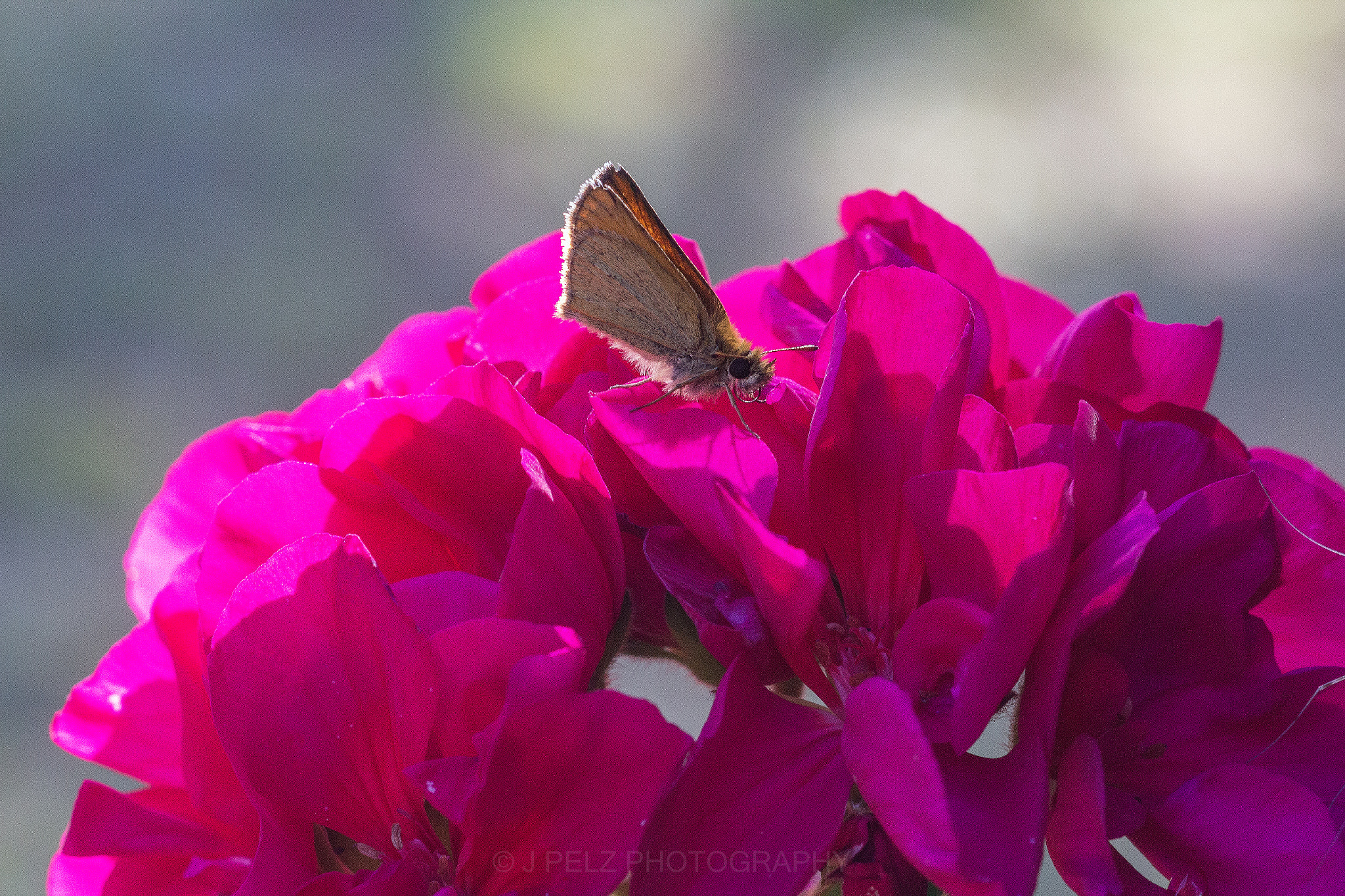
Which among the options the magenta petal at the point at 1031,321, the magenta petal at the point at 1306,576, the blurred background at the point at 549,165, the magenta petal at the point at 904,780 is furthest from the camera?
the blurred background at the point at 549,165

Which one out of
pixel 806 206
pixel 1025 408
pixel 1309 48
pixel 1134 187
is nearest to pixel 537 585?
pixel 1025 408

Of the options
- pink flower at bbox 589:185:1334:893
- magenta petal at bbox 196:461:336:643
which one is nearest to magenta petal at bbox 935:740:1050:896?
pink flower at bbox 589:185:1334:893

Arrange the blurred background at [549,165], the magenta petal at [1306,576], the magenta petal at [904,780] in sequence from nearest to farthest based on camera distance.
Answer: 1. the magenta petal at [904,780]
2. the magenta petal at [1306,576]
3. the blurred background at [549,165]

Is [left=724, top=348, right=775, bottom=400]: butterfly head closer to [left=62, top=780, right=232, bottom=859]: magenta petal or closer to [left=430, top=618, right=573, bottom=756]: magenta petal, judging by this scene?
[left=430, top=618, right=573, bottom=756]: magenta petal

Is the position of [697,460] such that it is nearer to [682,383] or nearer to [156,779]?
[682,383]

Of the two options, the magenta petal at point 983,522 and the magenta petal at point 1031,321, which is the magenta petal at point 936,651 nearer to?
the magenta petal at point 983,522

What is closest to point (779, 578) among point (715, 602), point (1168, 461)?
point (715, 602)

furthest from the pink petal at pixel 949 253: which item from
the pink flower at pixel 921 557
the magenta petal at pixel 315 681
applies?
the magenta petal at pixel 315 681
